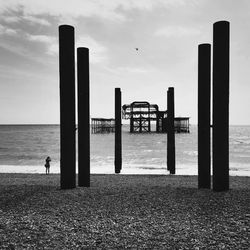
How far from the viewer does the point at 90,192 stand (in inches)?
207

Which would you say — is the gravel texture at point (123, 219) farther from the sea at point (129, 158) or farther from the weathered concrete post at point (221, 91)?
the sea at point (129, 158)

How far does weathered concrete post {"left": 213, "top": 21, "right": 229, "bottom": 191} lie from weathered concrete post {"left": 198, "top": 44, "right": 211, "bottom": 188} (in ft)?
1.34

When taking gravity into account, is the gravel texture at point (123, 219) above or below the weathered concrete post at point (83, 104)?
below

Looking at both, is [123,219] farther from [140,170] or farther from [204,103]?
[140,170]

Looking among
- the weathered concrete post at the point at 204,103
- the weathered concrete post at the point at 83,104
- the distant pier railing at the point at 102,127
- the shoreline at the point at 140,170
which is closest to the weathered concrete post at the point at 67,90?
the weathered concrete post at the point at 83,104

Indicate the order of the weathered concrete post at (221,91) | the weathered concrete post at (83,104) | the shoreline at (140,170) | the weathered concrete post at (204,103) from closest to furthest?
the weathered concrete post at (221,91), the weathered concrete post at (204,103), the weathered concrete post at (83,104), the shoreline at (140,170)

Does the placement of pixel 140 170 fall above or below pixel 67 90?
below

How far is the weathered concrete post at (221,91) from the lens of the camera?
5.04m

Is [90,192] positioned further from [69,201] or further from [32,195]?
[32,195]

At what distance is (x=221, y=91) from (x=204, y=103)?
0.55 metres

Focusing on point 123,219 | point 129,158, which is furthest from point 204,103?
point 129,158

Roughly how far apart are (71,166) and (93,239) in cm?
253

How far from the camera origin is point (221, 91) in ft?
16.6

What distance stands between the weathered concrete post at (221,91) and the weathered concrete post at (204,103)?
0.41 meters
